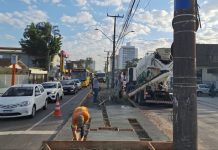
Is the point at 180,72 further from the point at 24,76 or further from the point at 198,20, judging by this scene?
the point at 24,76

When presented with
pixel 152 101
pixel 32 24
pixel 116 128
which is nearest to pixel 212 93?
pixel 152 101

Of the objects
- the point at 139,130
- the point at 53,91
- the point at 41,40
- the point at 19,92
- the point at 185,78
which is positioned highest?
the point at 41,40

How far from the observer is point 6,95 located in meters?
18.0

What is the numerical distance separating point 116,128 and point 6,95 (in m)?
6.92

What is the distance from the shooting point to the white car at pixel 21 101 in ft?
53.2

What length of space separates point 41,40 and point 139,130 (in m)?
54.8

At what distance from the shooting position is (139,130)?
13703 mm

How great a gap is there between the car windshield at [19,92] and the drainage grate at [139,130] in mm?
5011

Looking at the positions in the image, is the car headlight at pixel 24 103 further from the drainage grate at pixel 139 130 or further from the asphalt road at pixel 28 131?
the drainage grate at pixel 139 130

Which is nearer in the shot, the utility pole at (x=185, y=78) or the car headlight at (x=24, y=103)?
the utility pole at (x=185, y=78)

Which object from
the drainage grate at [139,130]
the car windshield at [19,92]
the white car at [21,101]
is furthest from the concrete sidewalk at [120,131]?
the car windshield at [19,92]

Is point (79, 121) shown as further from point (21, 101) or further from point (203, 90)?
point (203, 90)

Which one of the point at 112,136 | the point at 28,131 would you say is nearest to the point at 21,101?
the point at 28,131

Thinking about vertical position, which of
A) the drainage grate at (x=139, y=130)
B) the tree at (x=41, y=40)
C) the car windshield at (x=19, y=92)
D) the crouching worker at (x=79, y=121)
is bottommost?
the drainage grate at (x=139, y=130)
